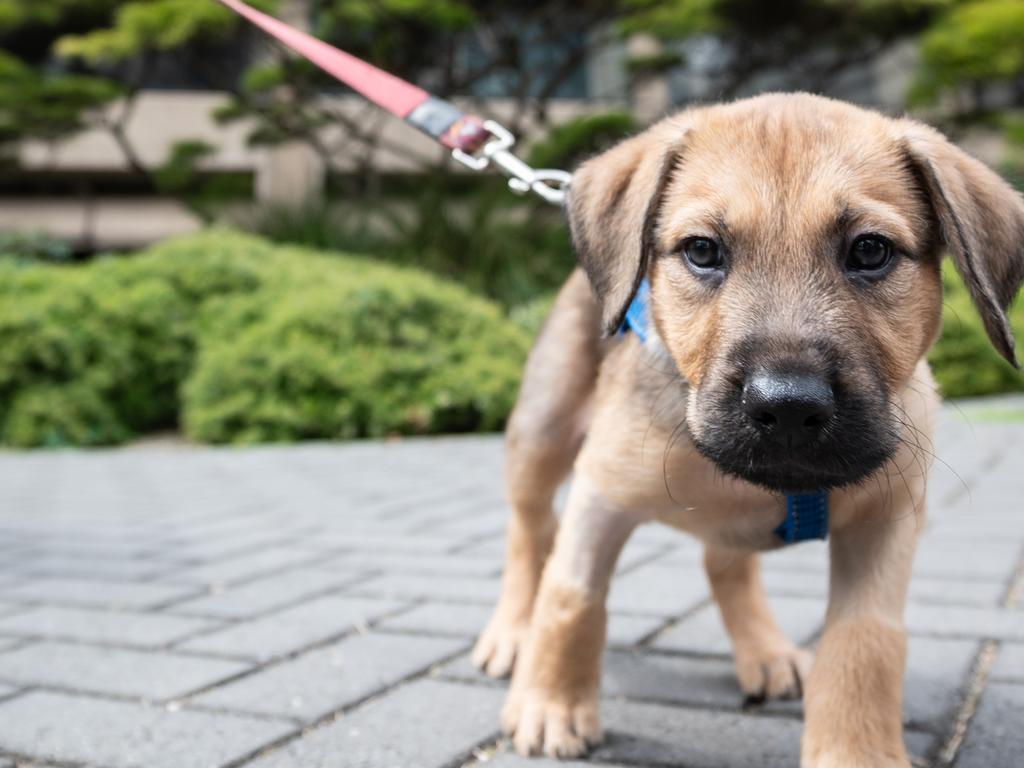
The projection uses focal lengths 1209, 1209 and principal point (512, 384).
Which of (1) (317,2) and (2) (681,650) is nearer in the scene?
(2) (681,650)

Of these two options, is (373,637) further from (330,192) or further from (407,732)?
(330,192)

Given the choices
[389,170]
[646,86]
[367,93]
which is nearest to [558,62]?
[646,86]

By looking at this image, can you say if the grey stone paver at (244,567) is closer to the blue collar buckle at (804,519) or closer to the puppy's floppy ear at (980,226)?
the blue collar buckle at (804,519)

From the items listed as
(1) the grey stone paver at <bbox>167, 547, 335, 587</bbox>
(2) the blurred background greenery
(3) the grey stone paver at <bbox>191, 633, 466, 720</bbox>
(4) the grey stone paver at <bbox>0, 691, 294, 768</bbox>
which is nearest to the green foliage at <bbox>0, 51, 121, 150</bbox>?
(2) the blurred background greenery

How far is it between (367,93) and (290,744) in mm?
1840

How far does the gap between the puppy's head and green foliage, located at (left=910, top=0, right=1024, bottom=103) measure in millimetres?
11099

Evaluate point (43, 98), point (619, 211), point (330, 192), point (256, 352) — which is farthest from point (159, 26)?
point (619, 211)

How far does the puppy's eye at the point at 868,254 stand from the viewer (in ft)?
7.51

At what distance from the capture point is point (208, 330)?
1055cm

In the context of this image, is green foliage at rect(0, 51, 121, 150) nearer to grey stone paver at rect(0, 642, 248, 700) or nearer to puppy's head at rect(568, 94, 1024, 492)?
grey stone paver at rect(0, 642, 248, 700)

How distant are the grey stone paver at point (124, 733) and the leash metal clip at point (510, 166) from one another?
1541 mm

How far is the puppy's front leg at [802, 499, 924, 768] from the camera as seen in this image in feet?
7.68

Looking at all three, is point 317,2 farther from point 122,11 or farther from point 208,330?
point 208,330

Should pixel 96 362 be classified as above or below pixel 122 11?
below
